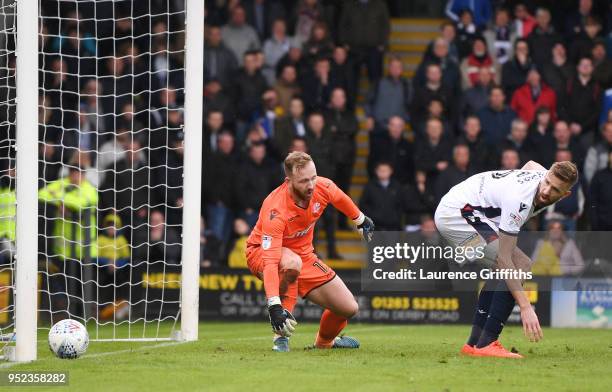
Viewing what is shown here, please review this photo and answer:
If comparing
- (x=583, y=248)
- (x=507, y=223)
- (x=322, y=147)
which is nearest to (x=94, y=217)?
(x=322, y=147)

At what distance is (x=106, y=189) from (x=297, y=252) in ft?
20.5

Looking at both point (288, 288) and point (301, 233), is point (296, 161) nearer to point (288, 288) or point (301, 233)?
point (301, 233)

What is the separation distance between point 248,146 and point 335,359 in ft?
29.2

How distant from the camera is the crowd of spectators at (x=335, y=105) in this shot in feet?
55.9

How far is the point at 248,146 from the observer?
58.9 ft

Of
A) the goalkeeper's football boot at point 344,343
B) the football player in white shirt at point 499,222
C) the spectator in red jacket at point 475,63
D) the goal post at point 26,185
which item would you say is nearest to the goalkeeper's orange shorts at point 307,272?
the goalkeeper's football boot at point 344,343

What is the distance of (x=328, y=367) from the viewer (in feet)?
28.8

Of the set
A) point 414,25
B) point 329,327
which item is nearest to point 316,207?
point 329,327

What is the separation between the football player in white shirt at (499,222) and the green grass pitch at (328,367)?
32cm

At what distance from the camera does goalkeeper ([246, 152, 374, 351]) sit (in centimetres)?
958

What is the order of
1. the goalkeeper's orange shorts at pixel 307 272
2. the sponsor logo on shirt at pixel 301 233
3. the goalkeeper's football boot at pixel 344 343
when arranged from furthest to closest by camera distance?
the goalkeeper's football boot at pixel 344 343 < the goalkeeper's orange shorts at pixel 307 272 < the sponsor logo on shirt at pixel 301 233

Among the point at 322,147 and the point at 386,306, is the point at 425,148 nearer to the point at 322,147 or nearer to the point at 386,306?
the point at 322,147

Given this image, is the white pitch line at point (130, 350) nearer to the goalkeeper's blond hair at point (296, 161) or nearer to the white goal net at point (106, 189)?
the white goal net at point (106, 189)

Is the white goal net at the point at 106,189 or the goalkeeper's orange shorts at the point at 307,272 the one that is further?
the white goal net at the point at 106,189
